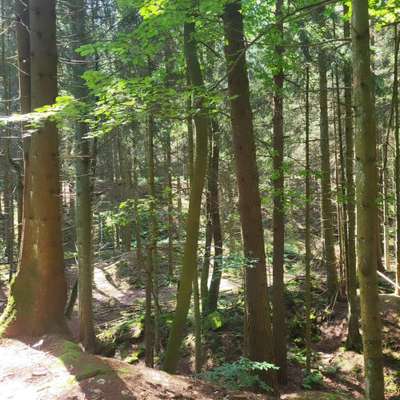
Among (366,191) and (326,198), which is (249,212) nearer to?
(366,191)

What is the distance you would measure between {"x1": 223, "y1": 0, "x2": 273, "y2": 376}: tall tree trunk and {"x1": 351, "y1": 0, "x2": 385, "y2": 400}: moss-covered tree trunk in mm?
3267

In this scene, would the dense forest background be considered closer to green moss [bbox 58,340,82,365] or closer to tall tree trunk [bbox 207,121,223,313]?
tall tree trunk [bbox 207,121,223,313]

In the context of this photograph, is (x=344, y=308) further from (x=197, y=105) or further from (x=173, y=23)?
(x=173, y=23)

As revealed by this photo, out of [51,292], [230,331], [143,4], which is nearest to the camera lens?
[143,4]

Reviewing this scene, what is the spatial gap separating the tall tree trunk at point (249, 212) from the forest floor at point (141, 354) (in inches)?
50.0

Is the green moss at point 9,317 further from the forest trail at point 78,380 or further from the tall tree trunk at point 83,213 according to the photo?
the tall tree trunk at point 83,213

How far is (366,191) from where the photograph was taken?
3285mm

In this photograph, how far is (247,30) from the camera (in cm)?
709

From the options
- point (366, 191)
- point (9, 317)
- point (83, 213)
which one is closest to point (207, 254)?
point (83, 213)

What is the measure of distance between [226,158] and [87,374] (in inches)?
429

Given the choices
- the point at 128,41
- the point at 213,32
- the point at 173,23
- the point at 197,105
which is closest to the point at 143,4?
the point at 173,23

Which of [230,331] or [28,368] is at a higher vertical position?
[28,368]

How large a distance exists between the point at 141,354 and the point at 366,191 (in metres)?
10.2

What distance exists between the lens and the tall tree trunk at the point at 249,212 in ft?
22.1
